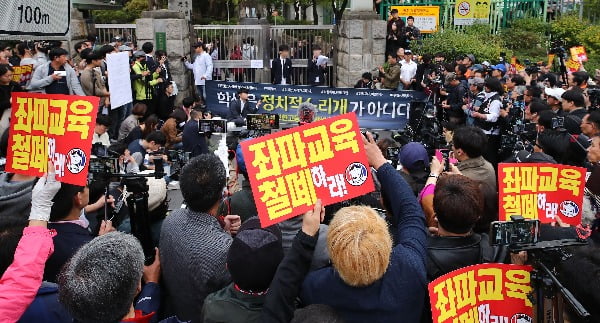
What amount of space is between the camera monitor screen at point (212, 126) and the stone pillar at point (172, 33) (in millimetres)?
8504

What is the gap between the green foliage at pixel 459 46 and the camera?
1524 centimetres

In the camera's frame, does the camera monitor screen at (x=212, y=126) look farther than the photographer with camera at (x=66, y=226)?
Yes

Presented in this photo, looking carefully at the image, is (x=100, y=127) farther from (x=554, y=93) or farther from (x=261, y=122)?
(x=554, y=93)

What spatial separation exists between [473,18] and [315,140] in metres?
15.6

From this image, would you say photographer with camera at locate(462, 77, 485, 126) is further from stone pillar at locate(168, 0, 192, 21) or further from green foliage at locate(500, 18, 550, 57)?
stone pillar at locate(168, 0, 192, 21)

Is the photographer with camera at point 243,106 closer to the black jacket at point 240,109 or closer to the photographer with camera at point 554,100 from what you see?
the black jacket at point 240,109

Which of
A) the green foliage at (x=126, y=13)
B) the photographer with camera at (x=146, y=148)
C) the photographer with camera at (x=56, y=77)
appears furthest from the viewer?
the green foliage at (x=126, y=13)

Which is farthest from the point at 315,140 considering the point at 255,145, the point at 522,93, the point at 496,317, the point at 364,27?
the point at 364,27

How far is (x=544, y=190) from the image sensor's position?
12.3 ft

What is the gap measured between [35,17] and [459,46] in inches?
511

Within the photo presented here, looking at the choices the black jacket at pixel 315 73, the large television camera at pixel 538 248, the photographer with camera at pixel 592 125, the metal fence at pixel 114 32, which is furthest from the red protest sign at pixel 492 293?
the metal fence at pixel 114 32

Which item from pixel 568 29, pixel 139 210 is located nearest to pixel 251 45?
pixel 568 29

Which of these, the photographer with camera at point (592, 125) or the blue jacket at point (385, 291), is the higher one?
the photographer with camera at point (592, 125)

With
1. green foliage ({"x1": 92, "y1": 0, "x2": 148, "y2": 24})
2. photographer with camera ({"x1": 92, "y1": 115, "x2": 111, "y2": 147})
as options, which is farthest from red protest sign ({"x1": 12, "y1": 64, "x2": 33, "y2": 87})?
green foliage ({"x1": 92, "y1": 0, "x2": 148, "y2": 24})
